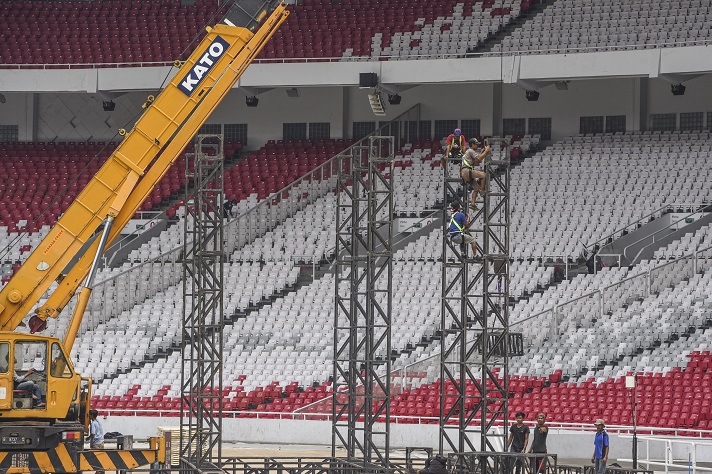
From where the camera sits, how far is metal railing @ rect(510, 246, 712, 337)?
1591 inches

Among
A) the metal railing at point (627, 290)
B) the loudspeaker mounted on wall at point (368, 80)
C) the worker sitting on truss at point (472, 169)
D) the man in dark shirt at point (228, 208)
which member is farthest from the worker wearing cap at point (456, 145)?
the man in dark shirt at point (228, 208)

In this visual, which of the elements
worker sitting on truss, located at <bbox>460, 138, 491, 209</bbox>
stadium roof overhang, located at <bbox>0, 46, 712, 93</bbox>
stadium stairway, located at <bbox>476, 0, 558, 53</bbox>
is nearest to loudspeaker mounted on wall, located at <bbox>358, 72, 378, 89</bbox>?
stadium roof overhang, located at <bbox>0, 46, 712, 93</bbox>

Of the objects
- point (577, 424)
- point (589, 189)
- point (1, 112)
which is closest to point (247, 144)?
point (1, 112)

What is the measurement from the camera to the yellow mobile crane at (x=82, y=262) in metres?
24.5

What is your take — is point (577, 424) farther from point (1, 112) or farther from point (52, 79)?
point (1, 112)

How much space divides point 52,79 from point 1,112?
7192 millimetres

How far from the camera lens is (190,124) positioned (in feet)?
94.2

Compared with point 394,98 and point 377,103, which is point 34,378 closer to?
point 377,103

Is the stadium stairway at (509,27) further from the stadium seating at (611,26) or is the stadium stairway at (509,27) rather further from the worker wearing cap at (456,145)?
the worker wearing cap at (456,145)

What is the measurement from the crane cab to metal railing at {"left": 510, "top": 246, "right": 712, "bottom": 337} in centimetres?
1735

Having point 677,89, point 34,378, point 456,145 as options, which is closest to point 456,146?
point 456,145

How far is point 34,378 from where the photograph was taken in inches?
977

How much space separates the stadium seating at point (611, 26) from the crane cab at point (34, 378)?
2662 cm

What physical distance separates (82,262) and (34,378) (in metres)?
2.95
